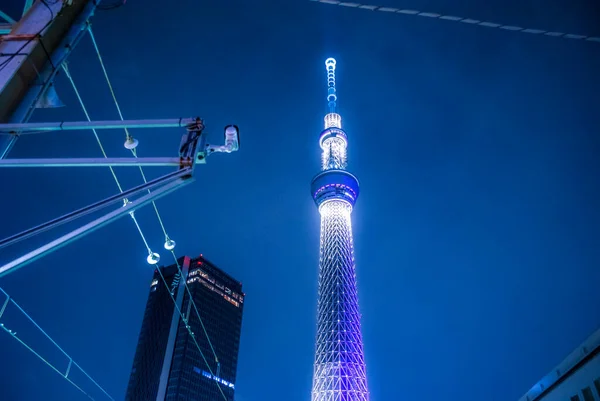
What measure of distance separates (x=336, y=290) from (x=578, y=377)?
47340 mm

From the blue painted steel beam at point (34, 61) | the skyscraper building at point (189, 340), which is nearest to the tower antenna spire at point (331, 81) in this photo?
the skyscraper building at point (189, 340)

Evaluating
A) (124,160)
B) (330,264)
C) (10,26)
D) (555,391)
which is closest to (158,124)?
(124,160)

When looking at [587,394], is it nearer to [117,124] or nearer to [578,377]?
[578,377]

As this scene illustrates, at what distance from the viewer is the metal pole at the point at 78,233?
4391mm

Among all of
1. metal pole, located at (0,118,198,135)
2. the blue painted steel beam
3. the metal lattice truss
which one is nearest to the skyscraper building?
the metal lattice truss

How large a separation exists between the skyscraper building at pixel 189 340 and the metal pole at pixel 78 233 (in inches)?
3804

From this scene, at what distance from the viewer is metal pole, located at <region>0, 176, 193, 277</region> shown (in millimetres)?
4391

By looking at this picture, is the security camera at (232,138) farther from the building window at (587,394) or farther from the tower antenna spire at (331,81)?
the tower antenna spire at (331,81)

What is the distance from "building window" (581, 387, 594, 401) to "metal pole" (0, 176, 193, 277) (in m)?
16.0

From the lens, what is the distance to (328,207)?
67.2 m

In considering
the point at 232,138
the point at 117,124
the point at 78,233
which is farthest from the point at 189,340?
the point at 78,233

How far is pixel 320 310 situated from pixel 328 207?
15.3 meters

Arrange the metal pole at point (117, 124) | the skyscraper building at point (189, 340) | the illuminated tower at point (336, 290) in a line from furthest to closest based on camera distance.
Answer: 1. the skyscraper building at point (189, 340)
2. the illuminated tower at point (336, 290)
3. the metal pole at point (117, 124)

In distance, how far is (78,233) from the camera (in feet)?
15.4
